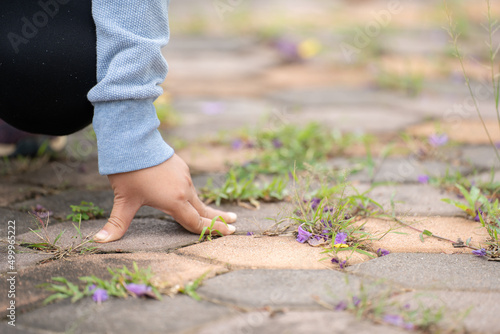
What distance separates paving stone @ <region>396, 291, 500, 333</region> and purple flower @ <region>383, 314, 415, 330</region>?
0.24 ft

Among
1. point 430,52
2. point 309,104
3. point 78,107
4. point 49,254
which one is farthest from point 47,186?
point 430,52

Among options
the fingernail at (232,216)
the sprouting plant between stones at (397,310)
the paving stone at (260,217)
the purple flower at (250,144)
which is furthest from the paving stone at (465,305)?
the purple flower at (250,144)

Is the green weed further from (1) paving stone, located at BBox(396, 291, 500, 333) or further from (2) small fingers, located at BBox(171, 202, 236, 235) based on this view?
(1) paving stone, located at BBox(396, 291, 500, 333)

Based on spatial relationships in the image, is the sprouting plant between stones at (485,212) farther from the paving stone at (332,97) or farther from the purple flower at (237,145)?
the paving stone at (332,97)

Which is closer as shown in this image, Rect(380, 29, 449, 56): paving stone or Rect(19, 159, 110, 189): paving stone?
Rect(19, 159, 110, 189): paving stone

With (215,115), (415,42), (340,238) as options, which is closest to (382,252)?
(340,238)

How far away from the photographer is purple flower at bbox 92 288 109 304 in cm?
109

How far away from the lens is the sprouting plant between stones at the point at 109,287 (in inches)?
43.7

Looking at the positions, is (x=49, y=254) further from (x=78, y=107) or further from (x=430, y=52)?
(x=430, y=52)

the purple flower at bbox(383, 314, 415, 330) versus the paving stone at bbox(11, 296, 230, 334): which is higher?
the purple flower at bbox(383, 314, 415, 330)

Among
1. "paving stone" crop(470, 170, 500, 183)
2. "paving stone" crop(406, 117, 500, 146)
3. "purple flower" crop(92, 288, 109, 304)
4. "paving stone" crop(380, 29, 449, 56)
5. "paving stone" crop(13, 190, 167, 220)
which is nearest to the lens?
"purple flower" crop(92, 288, 109, 304)

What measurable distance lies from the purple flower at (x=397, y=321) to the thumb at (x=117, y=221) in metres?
0.68

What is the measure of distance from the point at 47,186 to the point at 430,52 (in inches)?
147

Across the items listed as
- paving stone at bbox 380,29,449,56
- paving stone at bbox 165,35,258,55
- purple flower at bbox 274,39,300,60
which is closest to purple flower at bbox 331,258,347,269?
purple flower at bbox 274,39,300,60
